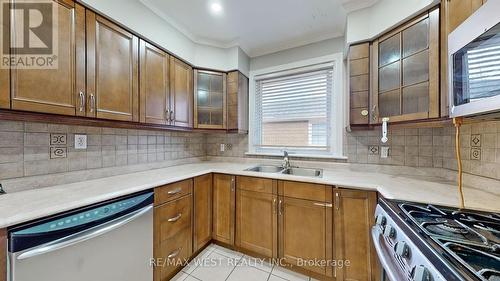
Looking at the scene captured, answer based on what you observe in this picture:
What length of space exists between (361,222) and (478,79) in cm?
108

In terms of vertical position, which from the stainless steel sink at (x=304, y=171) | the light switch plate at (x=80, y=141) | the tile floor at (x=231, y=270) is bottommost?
the tile floor at (x=231, y=270)

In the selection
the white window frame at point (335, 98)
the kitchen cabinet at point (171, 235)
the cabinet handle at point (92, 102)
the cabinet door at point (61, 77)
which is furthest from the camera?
the white window frame at point (335, 98)

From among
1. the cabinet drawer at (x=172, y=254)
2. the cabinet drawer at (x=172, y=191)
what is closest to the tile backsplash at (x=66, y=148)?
the cabinet drawer at (x=172, y=191)

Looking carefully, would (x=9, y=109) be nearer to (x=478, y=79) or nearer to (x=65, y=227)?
(x=65, y=227)

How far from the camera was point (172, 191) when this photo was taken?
1560 millimetres

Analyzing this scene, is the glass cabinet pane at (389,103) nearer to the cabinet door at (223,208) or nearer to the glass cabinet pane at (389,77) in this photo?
the glass cabinet pane at (389,77)

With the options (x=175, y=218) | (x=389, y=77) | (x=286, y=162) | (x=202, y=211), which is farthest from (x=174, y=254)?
(x=389, y=77)

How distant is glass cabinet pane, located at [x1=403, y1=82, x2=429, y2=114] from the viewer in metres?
1.27

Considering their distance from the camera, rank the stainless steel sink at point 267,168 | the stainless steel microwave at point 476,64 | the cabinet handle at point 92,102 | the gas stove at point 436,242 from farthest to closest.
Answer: the stainless steel sink at point 267,168
the cabinet handle at point 92,102
the stainless steel microwave at point 476,64
the gas stove at point 436,242

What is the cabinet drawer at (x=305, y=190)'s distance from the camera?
152cm

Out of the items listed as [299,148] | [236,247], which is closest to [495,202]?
[299,148]

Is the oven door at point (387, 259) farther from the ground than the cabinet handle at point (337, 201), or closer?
closer

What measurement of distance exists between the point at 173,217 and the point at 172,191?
224 millimetres

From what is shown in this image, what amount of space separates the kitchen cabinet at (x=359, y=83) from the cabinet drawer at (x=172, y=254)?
1891mm
